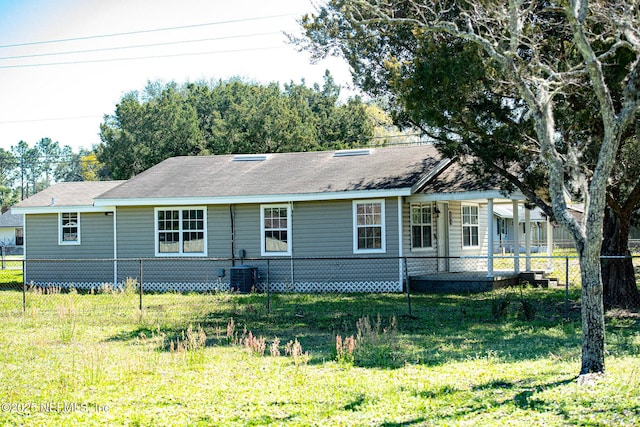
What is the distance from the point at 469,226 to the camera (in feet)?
80.1

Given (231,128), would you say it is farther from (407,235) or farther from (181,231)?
(407,235)

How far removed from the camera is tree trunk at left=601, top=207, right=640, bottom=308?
15.3 metres

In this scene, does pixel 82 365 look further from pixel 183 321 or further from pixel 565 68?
pixel 565 68

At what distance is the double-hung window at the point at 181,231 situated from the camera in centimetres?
2205

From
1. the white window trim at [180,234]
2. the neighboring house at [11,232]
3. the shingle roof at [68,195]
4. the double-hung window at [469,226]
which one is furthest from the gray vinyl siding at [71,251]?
the neighboring house at [11,232]

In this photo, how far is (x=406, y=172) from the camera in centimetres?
2106

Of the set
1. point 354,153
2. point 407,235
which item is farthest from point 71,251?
point 407,235

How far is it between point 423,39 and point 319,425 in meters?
9.55

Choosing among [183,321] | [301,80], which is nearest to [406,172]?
[183,321]

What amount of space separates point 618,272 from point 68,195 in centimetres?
1853

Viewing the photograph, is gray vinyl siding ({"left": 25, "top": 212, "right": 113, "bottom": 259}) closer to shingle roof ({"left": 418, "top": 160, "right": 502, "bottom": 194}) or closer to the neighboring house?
shingle roof ({"left": 418, "top": 160, "right": 502, "bottom": 194})

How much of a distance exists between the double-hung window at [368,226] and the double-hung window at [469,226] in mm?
4621

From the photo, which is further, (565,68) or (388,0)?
(388,0)

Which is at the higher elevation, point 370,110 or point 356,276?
point 370,110
